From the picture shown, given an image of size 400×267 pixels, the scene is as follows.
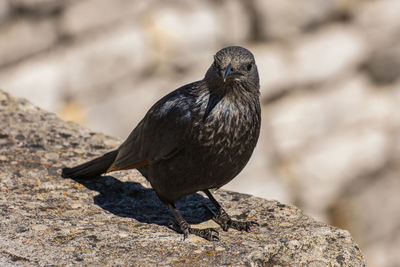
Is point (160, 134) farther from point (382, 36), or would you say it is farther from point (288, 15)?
point (382, 36)

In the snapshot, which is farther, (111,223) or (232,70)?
(111,223)

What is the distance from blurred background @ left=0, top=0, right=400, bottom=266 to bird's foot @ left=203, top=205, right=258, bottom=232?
5757mm

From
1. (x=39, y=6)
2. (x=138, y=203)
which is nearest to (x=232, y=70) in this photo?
(x=138, y=203)

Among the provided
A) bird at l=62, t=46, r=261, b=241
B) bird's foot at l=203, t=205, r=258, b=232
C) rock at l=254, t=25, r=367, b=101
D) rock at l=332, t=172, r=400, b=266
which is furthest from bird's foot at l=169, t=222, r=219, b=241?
rock at l=332, t=172, r=400, b=266

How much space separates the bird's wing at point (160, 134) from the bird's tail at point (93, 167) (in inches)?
5.1

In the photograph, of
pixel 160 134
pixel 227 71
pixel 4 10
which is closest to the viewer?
pixel 227 71

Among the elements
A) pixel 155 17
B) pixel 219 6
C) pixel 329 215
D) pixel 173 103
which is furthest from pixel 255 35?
pixel 173 103

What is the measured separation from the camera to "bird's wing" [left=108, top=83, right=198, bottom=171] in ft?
13.5

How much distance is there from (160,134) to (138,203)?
25.6 inches

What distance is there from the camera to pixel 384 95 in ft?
35.9

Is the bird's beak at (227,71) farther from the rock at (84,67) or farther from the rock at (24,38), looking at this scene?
the rock at (24,38)

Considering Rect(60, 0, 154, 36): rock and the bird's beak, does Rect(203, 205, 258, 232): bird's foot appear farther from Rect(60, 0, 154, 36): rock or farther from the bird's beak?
Rect(60, 0, 154, 36): rock

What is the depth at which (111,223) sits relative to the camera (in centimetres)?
420

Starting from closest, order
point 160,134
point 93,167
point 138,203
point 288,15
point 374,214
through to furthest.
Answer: point 160,134
point 138,203
point 93,167
point 288,15
point 374,214
